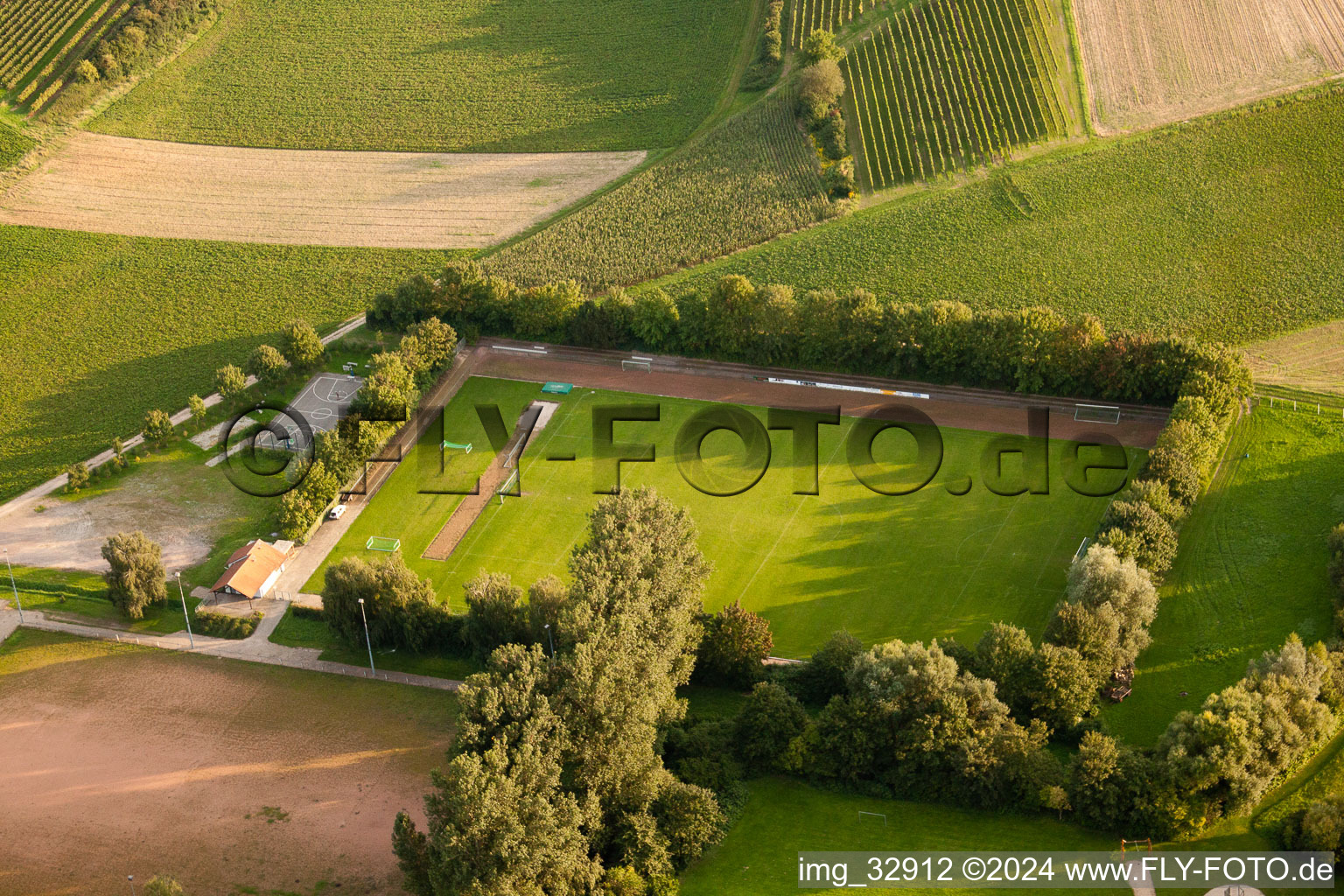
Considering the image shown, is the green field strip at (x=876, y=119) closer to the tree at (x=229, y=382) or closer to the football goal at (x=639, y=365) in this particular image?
the football goal at (x=639, y=365)

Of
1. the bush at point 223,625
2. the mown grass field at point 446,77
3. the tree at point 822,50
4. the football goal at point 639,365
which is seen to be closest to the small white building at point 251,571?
the bush at point 223,625

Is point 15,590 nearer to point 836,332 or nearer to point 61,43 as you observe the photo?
point 836,332

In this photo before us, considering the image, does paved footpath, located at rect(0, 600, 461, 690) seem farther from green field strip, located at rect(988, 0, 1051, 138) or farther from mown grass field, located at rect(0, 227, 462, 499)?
green field strip, located at rect(988, 0, 1051, 138)

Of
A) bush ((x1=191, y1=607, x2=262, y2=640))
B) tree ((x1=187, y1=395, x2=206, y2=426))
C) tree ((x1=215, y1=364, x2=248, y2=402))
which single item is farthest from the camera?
tree ((x1=215, y1=364, x2=248, y2=402))

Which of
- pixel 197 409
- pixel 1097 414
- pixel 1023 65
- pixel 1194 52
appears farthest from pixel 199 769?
pixel 1194 52

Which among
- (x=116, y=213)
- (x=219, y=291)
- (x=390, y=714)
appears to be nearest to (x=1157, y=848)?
(x=390, y=714)

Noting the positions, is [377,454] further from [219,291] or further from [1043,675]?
[1043,675]

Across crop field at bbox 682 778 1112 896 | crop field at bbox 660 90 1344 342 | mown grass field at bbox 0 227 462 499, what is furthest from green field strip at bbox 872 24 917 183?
crop field at bbox 682 778 1112 896
